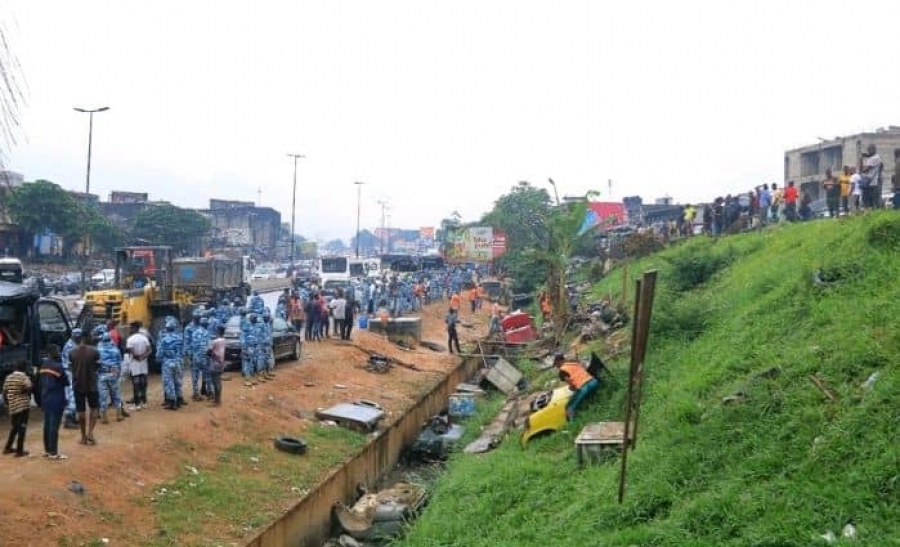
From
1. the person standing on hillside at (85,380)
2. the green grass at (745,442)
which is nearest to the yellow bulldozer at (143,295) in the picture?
the person standing on hillside at (85,380)

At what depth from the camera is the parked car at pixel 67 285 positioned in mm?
40312

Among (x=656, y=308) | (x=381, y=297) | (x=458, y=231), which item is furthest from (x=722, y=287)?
(x=458, y=231)

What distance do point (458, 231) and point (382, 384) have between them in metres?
32.1

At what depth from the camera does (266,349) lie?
67.0 ft

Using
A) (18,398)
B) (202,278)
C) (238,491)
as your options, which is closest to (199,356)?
(238,491)

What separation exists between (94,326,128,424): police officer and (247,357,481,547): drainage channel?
387 cm

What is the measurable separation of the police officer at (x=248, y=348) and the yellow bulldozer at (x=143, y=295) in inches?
110

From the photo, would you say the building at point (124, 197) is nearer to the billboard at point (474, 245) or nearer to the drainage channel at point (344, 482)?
the billboard at point (474, 245)

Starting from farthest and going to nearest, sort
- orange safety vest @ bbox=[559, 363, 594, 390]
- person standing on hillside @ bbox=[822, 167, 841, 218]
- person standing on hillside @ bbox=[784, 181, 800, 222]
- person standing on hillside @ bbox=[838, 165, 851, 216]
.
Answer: person standing on hillside @ bbox=[784, 181, 800, 222]
person standing on hillside @ bbox=[822, 167, 841, 218]
person standing on hillside @ bbox=[838, 165, 851, 216]
orange safety vest @ bbox=[559, 363, 594, 390]

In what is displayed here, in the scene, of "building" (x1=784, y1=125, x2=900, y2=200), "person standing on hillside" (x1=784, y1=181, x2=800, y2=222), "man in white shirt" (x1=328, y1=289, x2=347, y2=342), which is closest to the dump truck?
"man in white shirt" (x1=328, y1=289, x2=347, y2=342)

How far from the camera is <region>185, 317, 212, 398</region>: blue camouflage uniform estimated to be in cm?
1653

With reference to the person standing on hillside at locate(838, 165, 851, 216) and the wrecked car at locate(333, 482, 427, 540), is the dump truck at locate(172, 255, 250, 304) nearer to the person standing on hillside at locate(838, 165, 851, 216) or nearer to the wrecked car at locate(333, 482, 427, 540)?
the wrecked car at locate(333, 482, 427, 540)

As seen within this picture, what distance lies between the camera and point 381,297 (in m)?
38.3

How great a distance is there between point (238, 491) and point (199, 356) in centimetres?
435
